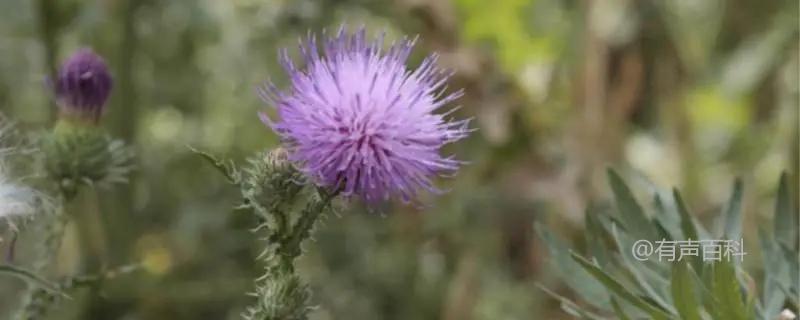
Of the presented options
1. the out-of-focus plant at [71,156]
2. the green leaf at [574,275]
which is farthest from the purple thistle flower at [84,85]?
the green leaf at [574,275]

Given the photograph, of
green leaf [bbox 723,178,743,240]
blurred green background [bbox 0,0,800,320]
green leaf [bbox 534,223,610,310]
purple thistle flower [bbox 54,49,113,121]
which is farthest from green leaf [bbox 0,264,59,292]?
blurred green background [bbox 0,0,800,320]

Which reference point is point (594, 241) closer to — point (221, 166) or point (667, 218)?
point (667, 218)

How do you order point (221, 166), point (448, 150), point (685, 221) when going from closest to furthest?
point (221, 166) < point (685, 221) < point (448, 150)

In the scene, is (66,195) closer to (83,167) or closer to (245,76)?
(83,167)

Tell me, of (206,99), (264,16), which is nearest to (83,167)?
(264,16)

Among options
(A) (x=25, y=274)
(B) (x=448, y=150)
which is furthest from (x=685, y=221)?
(B) (x=448, y=150)

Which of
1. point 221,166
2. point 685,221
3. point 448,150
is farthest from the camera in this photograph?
point 448,150

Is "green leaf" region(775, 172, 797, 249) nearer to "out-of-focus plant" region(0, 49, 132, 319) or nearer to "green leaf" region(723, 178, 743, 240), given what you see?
"green leaf" region(723, 178, 743, 240)

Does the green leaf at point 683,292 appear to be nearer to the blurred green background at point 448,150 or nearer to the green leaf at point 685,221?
the green leaf at point 685,221
